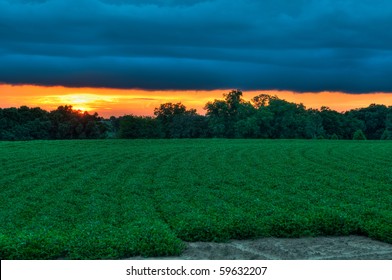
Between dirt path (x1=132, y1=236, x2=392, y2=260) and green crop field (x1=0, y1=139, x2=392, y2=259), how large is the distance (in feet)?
1.26

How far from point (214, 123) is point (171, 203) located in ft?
338

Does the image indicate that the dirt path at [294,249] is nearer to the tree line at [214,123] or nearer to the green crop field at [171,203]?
the green crop field at [171,203]

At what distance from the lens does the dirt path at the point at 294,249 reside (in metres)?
11.6

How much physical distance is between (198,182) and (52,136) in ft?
297

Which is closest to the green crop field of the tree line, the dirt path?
the dirt path

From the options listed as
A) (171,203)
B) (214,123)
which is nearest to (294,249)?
(171,203)

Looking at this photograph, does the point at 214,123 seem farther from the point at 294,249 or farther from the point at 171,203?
the point at 294,249

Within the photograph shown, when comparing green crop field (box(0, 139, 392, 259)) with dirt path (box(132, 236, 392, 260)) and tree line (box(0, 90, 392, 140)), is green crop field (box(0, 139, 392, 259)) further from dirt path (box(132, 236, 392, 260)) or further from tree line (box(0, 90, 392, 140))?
tree line (box(0, 90, 392, 140))

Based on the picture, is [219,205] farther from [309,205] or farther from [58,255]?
A: [58,255]

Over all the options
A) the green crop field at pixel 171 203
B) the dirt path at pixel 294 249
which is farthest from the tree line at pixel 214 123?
the dirt path at pixel 294 249

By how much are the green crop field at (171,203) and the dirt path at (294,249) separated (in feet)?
1.26

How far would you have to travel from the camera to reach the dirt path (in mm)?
11594

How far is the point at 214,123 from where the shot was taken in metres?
123

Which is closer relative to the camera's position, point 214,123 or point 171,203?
point 171,203
